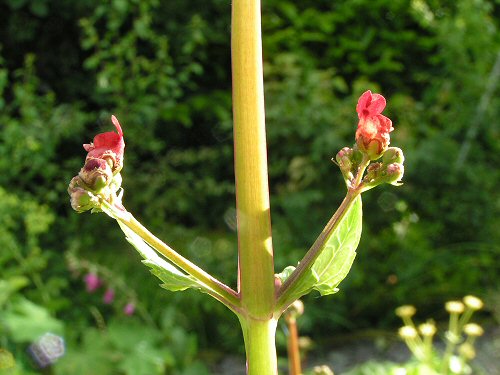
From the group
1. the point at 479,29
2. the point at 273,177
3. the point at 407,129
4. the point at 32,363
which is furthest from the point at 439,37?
the point at 32,363

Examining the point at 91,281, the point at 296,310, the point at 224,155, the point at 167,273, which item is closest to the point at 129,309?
the point at 91,281

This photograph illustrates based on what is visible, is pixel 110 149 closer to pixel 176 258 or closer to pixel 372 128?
pixel 176 258

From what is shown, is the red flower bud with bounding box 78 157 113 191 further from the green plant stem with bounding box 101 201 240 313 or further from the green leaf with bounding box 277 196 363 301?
the green leaf with bounding box 277 196 363 301

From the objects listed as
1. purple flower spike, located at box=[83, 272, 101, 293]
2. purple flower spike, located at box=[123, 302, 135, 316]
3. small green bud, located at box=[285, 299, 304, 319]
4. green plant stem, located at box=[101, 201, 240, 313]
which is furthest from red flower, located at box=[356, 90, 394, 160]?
purple flower spike, located at box=[83, 272, 101, 293]

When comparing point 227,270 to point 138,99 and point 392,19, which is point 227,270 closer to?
point 138,99

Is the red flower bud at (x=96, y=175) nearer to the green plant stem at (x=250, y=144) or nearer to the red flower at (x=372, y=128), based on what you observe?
the green plant stem at (x=250, y=144)

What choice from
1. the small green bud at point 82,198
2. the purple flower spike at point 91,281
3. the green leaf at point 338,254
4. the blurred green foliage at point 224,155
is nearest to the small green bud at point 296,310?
the green leaf at point 338,254

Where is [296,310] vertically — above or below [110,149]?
below
